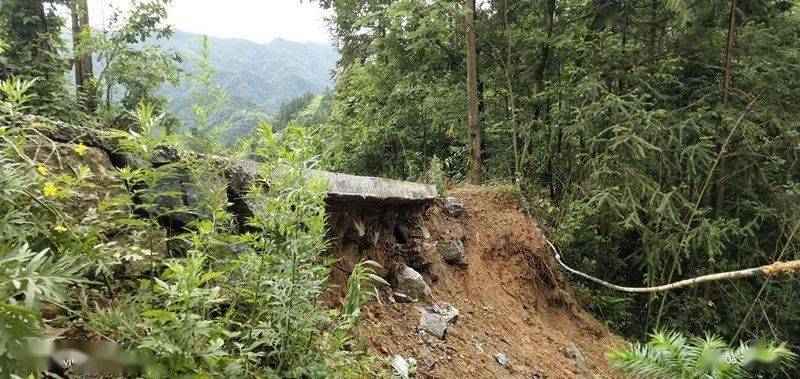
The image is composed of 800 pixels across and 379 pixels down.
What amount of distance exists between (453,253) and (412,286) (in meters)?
1.28

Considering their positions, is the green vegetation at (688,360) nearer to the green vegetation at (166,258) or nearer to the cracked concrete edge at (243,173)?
the green vegetation at (166,258)

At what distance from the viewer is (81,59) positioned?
9758 millimetres

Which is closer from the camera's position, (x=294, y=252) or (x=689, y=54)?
(x=294, y=252)

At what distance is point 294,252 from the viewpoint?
2.37 meters

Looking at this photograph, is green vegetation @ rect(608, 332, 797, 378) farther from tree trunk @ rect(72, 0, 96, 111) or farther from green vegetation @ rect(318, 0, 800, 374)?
tree trunk @ rect(72, 0, 96, 111)

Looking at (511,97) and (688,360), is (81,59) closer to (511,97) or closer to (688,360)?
(511,97)

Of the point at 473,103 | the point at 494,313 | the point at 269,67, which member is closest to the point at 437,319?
the point at 494,313

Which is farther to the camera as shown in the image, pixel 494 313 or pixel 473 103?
pixel 473 103

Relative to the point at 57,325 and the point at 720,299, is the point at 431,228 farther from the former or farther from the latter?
the point at 720,299

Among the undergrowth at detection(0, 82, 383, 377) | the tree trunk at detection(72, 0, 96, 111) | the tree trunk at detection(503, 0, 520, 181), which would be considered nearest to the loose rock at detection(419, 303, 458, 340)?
the undergrowth at detection(0, 82, 383, 377)

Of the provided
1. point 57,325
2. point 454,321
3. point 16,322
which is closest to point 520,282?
→ point 454,321

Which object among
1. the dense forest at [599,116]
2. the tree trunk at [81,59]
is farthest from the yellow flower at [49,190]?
the tree trunk at [81,59]

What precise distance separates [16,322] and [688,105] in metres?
8.68

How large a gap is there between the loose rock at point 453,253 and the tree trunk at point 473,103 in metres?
3.43
